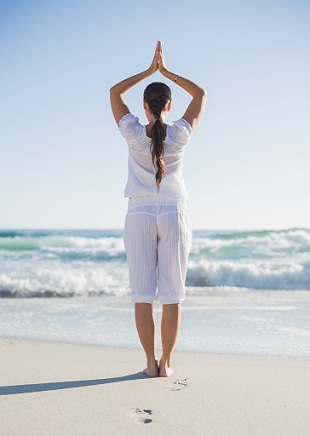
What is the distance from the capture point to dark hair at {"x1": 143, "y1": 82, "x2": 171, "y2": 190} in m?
3.16

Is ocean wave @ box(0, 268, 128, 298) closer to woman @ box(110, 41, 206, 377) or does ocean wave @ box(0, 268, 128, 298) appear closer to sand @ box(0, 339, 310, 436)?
sand @ box(0, 339, 310, 436)

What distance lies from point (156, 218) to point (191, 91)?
2.64ft

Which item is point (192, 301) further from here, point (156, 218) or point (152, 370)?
point (156, 218)

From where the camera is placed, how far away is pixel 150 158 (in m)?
3.22

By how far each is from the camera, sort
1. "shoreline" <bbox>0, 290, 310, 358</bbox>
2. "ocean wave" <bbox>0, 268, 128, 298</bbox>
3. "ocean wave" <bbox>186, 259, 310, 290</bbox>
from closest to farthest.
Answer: "shoreline" <bbox>0, 290, 310, 358</bbox> < "ocean wave" <bbox>0, 268, 128, 298</bbox> < "ocean wave" <bbox>186, 259, 310, 290</bbox>

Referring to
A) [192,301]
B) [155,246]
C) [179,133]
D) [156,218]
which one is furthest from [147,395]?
[192,301]

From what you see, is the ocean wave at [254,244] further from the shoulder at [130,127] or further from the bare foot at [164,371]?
the shoulder at [130,127]

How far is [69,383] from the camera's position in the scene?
3064mm

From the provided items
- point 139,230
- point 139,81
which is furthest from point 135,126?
point 139,230

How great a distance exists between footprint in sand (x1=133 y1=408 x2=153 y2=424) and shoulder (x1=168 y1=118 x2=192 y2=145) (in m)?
1.49

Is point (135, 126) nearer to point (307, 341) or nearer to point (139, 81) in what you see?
point (139, 81)

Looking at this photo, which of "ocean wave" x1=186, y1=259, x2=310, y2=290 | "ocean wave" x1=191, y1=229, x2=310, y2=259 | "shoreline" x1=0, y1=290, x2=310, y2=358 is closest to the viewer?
"shoreline" x1=0, y1=290, x2=310, y2=358

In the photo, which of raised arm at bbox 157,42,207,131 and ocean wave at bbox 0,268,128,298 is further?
ocean wave at bbox 0,268,128,298

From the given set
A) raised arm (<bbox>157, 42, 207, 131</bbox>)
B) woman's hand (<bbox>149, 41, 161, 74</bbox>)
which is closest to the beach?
raised arm (<bbox>157, 42, 207, 131</bbox>)
